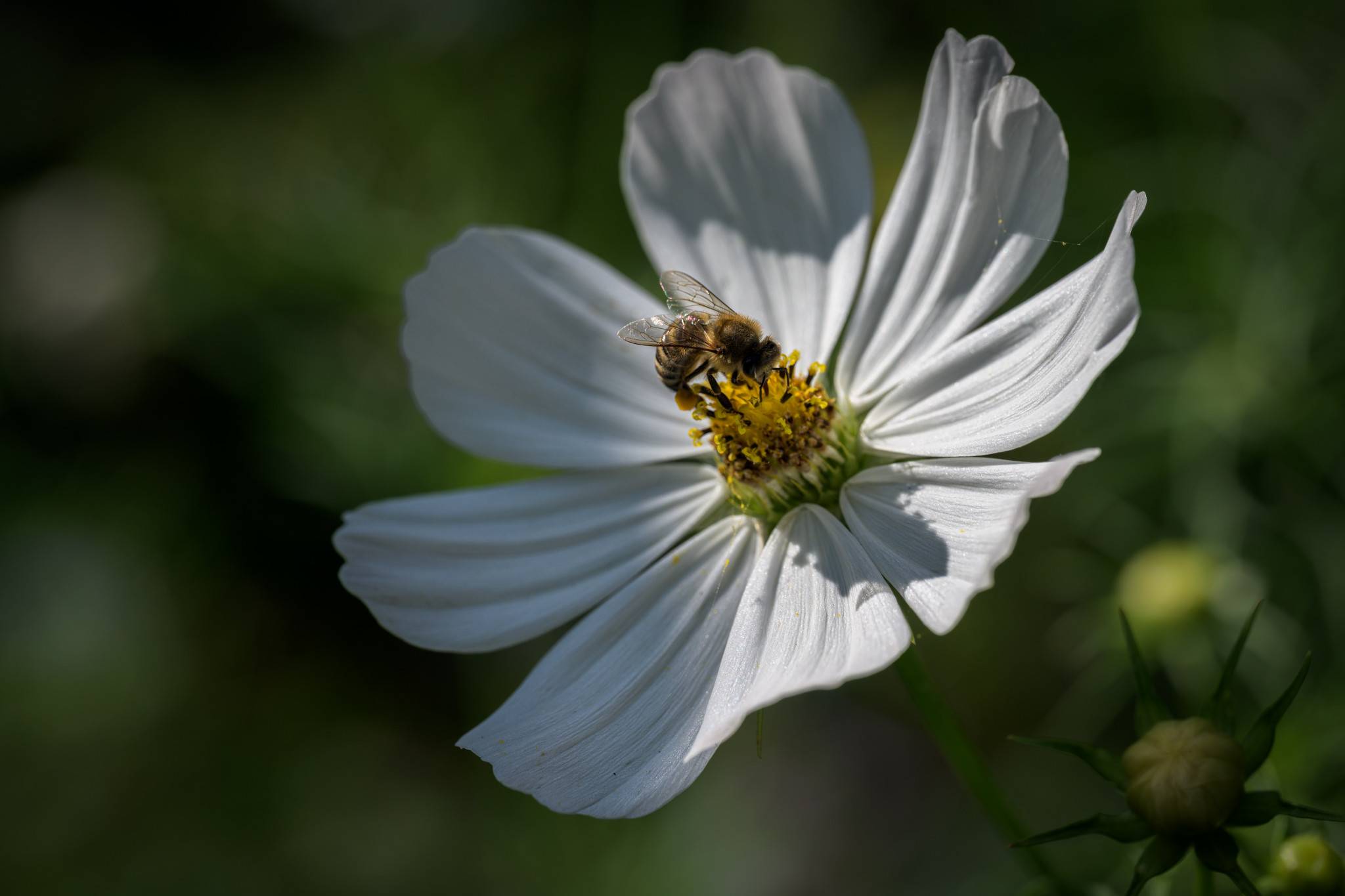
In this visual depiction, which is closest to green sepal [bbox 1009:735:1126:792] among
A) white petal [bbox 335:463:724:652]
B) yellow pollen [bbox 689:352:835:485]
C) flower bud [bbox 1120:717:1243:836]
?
flower bud [bbox 1120:717:1243:836]

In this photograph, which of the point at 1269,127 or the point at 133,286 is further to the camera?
the point at 133,286

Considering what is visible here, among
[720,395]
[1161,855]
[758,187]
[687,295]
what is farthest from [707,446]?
[1161,855]

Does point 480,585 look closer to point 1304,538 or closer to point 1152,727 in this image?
point 1152,727

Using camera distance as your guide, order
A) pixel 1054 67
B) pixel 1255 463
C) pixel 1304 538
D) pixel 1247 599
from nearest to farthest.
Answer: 1. pixel 1247 599
2. pixel 1304 538
3. pixel 1255 463
4. pixel 1054 67

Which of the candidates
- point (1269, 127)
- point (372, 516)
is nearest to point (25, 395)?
point (372, 516)

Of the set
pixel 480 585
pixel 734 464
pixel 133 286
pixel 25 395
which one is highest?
pixel 734 464

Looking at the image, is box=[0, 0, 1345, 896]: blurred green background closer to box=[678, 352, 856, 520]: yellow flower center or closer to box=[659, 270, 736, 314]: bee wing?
box=[678, 352, 856, 520]: yellow flower center
